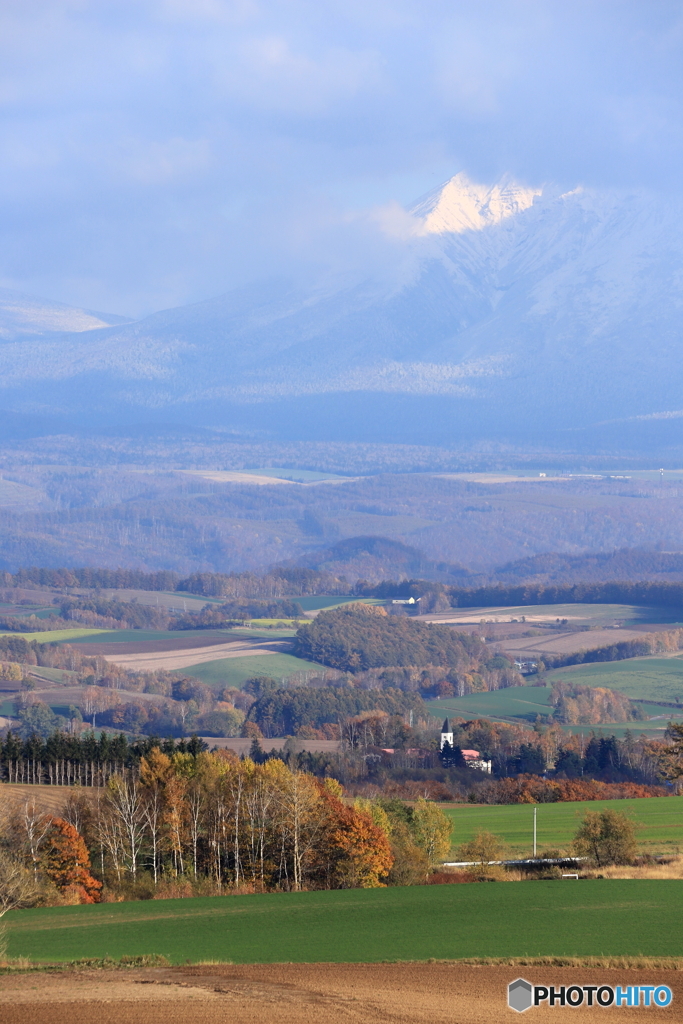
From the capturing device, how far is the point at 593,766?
74.9 m

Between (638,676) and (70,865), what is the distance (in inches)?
3350

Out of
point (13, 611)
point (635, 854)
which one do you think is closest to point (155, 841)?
point (635, 854)

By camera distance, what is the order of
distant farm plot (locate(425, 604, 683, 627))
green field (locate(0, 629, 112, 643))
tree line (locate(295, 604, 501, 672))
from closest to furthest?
A: 1. tree line (locate(295, 604, 501, 672))
2. green field (locate(0, 629, 112, 643))
3. distant farm plot (locate(425, 604, 683, 627))

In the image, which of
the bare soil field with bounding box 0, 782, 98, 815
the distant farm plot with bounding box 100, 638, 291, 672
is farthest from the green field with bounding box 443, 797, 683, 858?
the distant farm plot with bounding box 100, 638, 291, 672

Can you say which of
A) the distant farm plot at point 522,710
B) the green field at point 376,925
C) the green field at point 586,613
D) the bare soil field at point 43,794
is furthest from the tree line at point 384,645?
the green field at point 376,925

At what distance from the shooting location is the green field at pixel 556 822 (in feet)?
142

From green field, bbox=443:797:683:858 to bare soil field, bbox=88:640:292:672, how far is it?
246ft

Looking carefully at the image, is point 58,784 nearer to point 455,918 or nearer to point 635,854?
point 635,854

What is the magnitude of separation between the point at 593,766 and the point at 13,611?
12219 cm

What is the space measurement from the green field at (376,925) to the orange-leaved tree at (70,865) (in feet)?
10.8

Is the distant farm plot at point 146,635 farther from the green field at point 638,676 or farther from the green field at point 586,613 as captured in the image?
the green field at point 638,676

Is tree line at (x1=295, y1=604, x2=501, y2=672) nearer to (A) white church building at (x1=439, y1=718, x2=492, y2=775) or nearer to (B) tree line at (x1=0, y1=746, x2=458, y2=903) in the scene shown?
(A) white church building at (x1=439, y1=718, x2=492, y2=775)

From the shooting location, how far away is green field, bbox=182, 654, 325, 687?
122938mm

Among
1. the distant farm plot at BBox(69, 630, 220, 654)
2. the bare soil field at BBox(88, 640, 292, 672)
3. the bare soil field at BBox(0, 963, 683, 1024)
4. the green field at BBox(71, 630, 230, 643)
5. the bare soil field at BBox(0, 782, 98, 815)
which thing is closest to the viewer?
the bare soil field at BBox(0, 963, 683, 1024)
